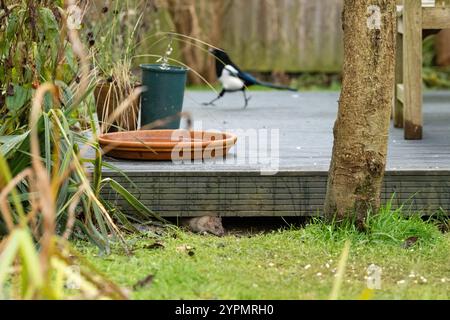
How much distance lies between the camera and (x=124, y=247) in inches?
138

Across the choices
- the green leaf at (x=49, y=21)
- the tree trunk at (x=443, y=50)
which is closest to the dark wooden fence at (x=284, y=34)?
the tree trunk at (x=443, y=50)

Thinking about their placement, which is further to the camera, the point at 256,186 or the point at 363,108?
the point at 256,186

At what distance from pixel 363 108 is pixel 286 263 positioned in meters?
0.74

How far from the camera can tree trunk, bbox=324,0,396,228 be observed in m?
3.66

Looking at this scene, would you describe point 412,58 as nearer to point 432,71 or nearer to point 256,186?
point 256,186

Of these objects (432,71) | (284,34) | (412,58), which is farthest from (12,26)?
(432,71)

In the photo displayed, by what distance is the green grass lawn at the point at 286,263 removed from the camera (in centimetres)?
301

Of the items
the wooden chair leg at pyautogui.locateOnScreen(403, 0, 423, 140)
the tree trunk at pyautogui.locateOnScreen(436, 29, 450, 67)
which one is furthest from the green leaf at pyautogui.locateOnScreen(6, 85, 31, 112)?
the tree trunk at pyautogui.locateOnScreen(436, 29, 450, 67)

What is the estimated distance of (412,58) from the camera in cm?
510

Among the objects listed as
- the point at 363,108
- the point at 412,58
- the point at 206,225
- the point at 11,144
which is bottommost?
the point at 206,225
